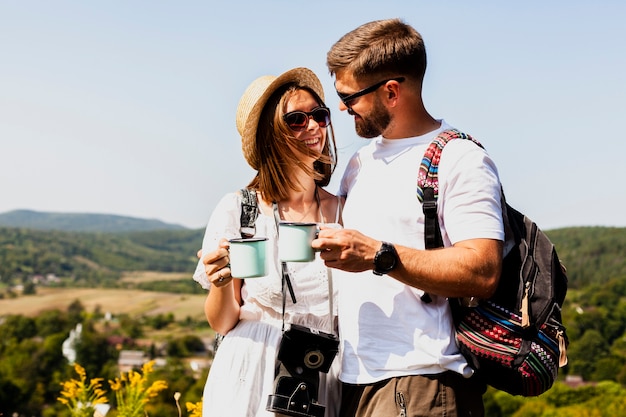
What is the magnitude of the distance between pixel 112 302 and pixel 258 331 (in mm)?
136063

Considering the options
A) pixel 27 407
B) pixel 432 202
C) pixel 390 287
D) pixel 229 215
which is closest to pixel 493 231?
pixel 432 202

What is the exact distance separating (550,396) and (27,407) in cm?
4053

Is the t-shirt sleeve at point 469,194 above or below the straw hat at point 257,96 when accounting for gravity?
below

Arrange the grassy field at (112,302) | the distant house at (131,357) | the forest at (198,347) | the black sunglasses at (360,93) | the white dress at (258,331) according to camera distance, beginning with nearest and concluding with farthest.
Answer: the black sunglasses at (360,93) < the white dress at (258,331) < the forest at (198,347) < the distant house at (131,357) < the grassy field at (112,302)

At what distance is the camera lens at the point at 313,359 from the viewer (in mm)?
2801

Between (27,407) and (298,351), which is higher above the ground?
(298,351)

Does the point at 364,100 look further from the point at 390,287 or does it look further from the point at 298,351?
the point at 298,351

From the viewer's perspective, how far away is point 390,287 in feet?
8.55

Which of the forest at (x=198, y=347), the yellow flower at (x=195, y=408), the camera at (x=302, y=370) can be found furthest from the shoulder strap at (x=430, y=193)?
the forest at (x=198, y=347)

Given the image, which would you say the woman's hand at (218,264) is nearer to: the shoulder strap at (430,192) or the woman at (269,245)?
the woman at (269,245)

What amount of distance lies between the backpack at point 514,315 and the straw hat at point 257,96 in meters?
0.87

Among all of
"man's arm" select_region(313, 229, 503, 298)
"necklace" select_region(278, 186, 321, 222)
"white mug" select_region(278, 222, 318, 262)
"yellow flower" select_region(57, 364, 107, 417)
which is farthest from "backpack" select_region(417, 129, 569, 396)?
"yellow flower" select_region(57, 364, 107, 417)

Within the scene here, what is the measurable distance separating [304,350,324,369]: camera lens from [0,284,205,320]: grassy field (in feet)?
388

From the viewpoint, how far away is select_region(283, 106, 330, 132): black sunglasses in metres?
3.15
